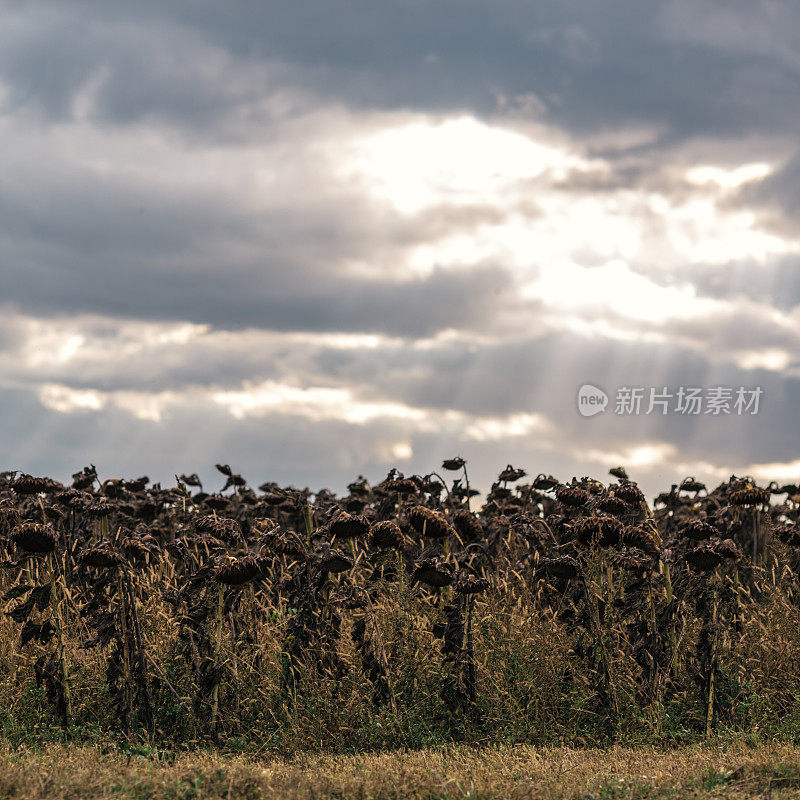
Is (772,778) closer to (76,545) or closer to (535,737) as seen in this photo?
(535,737)

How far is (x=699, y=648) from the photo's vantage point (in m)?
7.47

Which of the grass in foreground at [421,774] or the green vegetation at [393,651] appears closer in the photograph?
the grass in foreground at [421,774]

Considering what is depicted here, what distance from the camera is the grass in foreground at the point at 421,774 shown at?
18.4ft

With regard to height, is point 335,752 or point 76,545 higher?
point 76,545

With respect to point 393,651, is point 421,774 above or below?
below

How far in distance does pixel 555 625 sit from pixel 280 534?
10.1 ft

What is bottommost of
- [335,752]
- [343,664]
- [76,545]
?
[335,752]

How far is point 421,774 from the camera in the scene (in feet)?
19.1

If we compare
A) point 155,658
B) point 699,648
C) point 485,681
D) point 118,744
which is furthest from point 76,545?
point 699,648

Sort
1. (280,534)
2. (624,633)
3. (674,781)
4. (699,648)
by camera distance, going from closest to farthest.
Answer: (674,781)
(280,534)
(699,648)
(624,633)

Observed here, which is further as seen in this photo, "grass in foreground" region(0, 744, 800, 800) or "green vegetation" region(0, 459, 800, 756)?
"green vegetation" region(0, 459, 800, 756)

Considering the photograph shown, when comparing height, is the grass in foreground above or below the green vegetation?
below

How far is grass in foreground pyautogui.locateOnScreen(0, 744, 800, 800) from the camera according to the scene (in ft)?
18.4

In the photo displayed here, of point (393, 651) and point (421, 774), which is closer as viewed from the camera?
point (421, 774)
